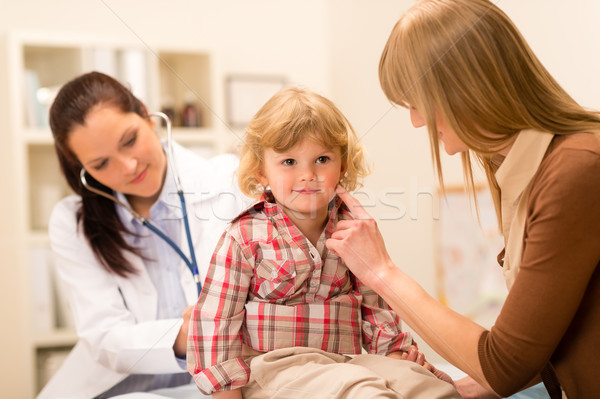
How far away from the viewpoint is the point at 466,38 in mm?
837

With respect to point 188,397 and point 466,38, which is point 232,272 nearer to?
point 188,397

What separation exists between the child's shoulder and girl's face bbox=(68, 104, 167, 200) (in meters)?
0.48

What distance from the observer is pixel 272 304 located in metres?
1.01

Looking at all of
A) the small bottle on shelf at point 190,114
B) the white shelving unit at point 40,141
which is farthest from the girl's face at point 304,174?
the small bottle on shelf at point 190,114

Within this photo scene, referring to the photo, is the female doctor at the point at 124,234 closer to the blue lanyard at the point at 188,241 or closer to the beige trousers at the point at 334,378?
the blue lanyard at the point at 188,241

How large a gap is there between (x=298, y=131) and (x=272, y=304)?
31 cm

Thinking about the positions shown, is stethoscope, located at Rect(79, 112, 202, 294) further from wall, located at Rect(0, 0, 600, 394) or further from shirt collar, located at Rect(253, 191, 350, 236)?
wall, located at Rect(0, 0, 600, 394)

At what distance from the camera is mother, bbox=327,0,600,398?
0.77 m

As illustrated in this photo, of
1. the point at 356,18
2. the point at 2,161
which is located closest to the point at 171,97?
the point at 2,161

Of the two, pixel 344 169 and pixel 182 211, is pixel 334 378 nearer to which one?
pixel 344 169

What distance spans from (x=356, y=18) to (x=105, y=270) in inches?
42.4

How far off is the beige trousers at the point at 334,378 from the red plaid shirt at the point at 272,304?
3cm

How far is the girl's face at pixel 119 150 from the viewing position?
54.7 inches

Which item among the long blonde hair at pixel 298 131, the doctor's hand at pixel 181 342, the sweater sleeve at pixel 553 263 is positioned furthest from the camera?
the doctor's hand at pixel 181 342
